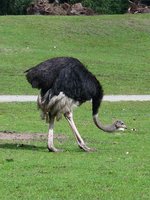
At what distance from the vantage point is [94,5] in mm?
54438

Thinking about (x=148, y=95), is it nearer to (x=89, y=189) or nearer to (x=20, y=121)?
(x=20, y=121)

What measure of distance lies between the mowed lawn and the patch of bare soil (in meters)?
0.34

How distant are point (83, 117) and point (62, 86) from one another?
262 inches

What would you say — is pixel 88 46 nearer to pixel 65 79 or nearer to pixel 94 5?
pixel 94 5

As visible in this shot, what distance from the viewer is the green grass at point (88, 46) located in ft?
95.9

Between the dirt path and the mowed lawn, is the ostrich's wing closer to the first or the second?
the mowed lawn

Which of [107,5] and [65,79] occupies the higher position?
[65,79]

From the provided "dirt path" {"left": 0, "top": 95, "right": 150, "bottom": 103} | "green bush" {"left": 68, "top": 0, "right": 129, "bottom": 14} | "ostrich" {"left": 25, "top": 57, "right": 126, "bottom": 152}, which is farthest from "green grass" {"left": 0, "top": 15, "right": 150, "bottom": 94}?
"ostrich" {"left": 25, "top": 57, "right": 126, "bottom": 152}

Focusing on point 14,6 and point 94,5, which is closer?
point 14,6

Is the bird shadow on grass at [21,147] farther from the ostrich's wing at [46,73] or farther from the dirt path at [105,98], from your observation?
the dirt path at [105,98]

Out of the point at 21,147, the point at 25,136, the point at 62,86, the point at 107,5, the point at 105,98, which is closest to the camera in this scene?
the point at 62,86

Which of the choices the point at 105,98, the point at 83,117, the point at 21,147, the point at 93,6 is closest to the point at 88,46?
the point at 105,98

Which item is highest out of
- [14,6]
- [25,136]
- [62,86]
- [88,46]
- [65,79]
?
[65,79]

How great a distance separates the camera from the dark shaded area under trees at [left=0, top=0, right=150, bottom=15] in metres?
53.6
